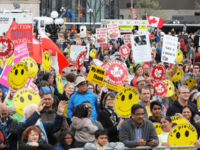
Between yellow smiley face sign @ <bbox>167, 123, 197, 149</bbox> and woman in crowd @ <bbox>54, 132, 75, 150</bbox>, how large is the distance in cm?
139

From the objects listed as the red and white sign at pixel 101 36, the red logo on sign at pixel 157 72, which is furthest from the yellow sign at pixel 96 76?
the red and white sign at pixel 101 36

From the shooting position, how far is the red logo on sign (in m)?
10.3

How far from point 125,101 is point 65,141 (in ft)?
4.09

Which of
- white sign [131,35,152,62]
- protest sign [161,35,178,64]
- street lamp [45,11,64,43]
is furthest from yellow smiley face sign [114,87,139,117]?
street lamp [45,11,64,43]

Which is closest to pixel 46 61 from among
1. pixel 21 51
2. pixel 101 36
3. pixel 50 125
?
pixel 21 51

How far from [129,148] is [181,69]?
6.46m

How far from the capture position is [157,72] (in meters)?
10.4

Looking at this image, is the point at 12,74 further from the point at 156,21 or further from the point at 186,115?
the point at 156,21

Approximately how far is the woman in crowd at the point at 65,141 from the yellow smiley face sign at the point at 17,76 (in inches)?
78.8

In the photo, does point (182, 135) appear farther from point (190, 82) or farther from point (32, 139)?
point (190, 82)

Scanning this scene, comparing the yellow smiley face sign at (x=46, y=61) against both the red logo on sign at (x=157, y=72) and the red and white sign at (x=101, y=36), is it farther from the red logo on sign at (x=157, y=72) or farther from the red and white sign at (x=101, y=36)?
the red and white sign at (x=101, y=36)

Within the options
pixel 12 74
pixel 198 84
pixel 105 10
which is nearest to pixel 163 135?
pixel 12 74

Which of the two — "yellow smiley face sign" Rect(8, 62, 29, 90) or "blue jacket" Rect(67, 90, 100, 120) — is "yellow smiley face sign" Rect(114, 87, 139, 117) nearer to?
"blue jacket" Rect(67, 90, 100, 120)

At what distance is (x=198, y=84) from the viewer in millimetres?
10508
